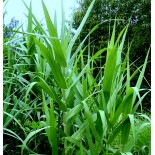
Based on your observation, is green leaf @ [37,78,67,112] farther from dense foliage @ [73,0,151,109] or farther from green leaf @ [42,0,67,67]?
dense foliage @ [73,0,151,109]

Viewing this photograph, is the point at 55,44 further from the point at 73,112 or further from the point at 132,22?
the point at 132,22

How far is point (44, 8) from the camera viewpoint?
98cm

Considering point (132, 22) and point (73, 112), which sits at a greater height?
point (132, 22)

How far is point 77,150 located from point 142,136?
790 millimetres

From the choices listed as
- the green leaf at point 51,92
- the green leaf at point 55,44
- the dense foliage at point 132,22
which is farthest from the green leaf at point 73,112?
the dense foliage at point 132,22

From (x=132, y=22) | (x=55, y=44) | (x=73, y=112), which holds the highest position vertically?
(x=132, y=22)

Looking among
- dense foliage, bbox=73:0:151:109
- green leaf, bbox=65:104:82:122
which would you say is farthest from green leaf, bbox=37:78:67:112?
dense foliage, bbox=73:0:151:109

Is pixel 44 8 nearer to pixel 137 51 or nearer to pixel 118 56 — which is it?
pixel 118 56

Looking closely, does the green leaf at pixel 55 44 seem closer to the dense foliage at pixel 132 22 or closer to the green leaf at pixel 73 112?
the green leaf at pixel 73 112

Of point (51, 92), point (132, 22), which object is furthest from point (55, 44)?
point (132, 22)

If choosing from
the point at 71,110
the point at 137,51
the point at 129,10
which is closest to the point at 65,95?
the point at 71,110

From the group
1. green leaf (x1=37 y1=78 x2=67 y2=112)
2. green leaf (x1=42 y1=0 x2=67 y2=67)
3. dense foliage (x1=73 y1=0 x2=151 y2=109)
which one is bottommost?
green leaf (x1=37 y1=78 x2=67 y2=112)

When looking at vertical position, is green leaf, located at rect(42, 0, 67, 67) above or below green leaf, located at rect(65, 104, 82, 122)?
above

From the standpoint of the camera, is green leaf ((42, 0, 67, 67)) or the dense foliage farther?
the dense foliage
